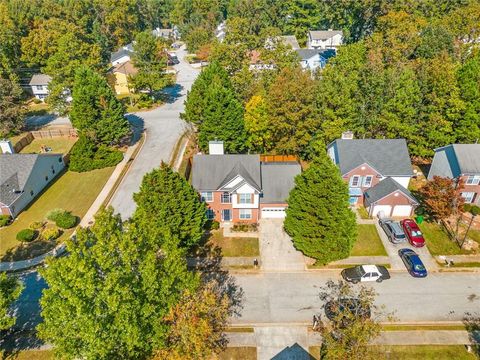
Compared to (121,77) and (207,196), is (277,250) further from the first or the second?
(121,77)

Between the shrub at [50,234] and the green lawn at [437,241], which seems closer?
the green lawn at [437,241]

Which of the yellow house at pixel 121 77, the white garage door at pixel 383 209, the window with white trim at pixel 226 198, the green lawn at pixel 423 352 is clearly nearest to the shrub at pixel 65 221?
the window with white trim at pixel 226 198

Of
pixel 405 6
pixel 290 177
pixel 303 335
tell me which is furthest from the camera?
pixel 405 6

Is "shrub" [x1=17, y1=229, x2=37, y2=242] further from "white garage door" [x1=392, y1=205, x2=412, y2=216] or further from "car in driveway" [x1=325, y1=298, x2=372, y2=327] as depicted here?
"white garage door" [x1=392, y1=205, x2=412, y2=216]

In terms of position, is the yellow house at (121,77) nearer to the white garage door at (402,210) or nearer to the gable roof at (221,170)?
the gable roof at (221,170)

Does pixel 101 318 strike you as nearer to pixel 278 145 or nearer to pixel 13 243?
pixel 13 243

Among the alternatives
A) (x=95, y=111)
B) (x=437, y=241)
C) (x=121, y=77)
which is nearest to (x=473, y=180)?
(x=437, y=241)

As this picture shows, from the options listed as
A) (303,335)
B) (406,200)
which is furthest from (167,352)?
(406,200)
